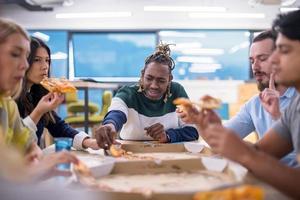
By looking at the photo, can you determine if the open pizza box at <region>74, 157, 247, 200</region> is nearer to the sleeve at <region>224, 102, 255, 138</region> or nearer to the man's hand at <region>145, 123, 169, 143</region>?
the man's hand at <region>145, 123, 169, 143</region>

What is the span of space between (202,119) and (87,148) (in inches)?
29.9

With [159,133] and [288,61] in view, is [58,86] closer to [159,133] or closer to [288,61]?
[159,133]

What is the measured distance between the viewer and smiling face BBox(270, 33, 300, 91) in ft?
3.42

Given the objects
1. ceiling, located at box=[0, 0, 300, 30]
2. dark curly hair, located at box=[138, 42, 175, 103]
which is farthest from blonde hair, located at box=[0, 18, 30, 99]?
ceiling, located at box=[0, 0, 300, 30]

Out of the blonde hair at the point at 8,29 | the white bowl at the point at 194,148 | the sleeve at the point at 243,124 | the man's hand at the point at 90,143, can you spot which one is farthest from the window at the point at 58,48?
the blonde hair at the point at 8,29

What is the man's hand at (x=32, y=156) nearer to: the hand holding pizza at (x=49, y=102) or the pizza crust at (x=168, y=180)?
the pizza crust at (x=168, y=180)

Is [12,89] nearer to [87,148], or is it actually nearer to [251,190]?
[87,148]

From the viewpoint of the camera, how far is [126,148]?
5.47 ft

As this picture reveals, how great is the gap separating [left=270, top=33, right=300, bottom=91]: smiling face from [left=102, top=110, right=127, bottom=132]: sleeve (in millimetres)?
999

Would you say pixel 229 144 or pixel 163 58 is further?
pixel 163 58

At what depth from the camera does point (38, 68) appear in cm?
205

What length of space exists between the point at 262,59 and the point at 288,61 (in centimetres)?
88

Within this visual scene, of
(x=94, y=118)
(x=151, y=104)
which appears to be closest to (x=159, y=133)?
(x=151, y=104)

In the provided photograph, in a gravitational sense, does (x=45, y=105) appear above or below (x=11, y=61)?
below
